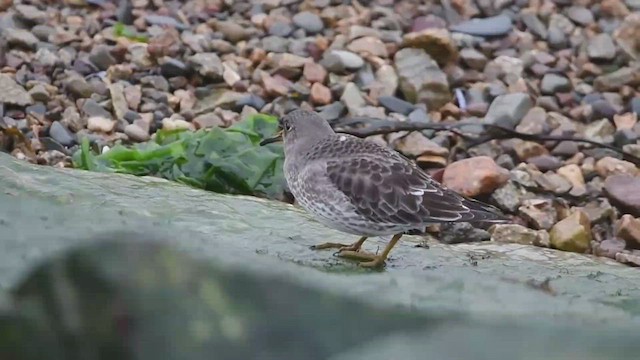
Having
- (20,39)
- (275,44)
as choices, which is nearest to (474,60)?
(275,44)

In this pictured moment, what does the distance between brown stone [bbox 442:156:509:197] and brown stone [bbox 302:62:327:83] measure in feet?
6.67

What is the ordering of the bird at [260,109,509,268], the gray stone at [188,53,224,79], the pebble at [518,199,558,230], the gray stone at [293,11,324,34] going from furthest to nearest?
the gray stone at [293,11,324,34], the gray stone at [188,53,224,79], the pebble at [518,199,558,230], the bird at [260,109,509,268]

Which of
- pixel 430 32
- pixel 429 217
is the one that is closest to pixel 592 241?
pixel 429 217

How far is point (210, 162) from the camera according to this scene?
21.2 feet

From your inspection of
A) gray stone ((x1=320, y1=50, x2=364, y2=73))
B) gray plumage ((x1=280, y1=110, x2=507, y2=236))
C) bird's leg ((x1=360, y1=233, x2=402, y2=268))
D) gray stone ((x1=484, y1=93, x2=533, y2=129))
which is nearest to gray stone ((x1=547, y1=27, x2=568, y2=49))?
gray stone ((x1=484, y1=93, x2=533, y2=129))

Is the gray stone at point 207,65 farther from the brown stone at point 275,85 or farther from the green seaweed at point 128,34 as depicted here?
the green seaweed at point 128,34

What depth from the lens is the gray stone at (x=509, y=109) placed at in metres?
8.49

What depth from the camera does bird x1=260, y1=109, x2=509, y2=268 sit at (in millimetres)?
4781

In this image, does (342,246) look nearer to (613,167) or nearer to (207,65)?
(613,167)

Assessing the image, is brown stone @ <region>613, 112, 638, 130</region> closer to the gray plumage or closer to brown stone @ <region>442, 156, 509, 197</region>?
brown stone @ <region>442, 156, 509, 197</region>

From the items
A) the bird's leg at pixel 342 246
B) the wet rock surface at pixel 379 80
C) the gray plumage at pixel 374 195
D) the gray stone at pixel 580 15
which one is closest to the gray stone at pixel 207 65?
the wet rock surface at pixel 379 80

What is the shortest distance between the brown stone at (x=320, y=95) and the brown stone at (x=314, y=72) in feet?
0.48

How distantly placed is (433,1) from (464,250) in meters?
5.65

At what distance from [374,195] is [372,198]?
17 mm
